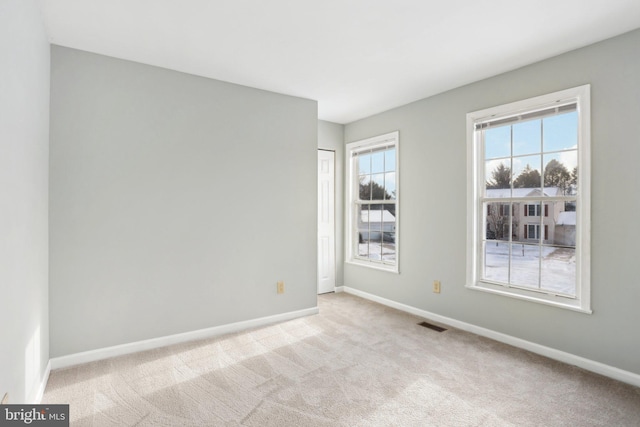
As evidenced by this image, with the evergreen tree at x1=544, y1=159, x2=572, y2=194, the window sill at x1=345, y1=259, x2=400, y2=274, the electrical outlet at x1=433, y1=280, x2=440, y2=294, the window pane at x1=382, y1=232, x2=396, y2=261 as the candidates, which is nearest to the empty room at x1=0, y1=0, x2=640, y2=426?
the evergreen tree at x1=544, y1=159, x2=572, y2=194

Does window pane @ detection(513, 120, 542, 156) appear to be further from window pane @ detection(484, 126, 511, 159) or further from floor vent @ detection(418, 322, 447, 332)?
floor vent @ detection(418, 322, 447, 332)

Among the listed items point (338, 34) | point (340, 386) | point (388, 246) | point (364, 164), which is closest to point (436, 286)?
point (388, 246)

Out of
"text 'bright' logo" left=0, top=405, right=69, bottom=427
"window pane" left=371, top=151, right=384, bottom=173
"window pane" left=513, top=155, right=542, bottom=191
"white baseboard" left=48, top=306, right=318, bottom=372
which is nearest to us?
"text 'bright' logo" left=0, top=405, right=69, bottom=427

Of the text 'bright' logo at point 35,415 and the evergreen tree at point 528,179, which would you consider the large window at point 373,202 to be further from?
the text 'bright' logo at point 35,415

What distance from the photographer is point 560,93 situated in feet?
9.11

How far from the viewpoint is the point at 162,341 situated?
3.06 meters

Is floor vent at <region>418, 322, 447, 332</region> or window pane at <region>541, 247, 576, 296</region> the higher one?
window pane at <region>541, 247, 576, 296</region>

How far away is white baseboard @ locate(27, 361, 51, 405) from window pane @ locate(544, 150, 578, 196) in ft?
13.1

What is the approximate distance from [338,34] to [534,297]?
8.92ft

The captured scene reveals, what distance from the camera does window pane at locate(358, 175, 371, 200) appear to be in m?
4.79

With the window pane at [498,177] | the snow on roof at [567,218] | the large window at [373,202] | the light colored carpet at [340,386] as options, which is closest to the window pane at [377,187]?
the large window at [373,202]

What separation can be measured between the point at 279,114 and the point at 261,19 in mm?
1477

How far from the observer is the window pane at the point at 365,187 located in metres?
4.79

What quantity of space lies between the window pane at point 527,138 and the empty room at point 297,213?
0.10 feet
